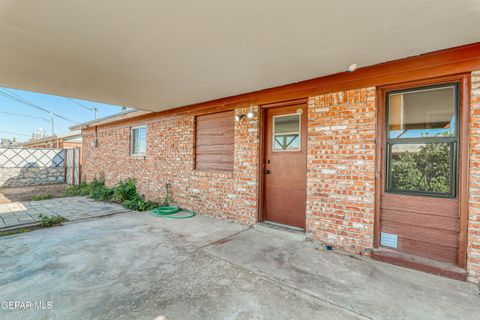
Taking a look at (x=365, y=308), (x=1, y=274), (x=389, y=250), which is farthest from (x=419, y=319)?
(x=1, y=274)

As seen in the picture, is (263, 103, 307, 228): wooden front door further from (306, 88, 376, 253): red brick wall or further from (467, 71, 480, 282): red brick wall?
(467, 71, 480, 282): red brick wall

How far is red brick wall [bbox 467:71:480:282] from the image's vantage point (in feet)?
7.38

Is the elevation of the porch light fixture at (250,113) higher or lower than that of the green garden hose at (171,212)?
higher

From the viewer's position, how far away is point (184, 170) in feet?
17.3

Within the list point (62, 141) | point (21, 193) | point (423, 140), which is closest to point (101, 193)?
point (21, 193)

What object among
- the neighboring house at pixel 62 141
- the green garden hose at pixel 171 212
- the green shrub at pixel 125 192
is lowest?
the green garden hose at pixel 171 212

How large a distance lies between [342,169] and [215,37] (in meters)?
2.34

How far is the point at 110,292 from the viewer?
2045 mm

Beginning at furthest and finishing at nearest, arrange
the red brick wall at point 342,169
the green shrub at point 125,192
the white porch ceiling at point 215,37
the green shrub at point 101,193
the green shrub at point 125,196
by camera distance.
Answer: the green shrub at point 101,193
the green shrub at point 125,192
the green shrub at point 125,196
the red brick wall at point 342,169
the white porch ceiling at point 215,37

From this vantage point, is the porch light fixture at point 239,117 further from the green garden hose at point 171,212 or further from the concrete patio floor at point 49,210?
the concrete patio floor at point 49,210

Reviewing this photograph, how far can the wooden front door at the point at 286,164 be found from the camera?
3637mm

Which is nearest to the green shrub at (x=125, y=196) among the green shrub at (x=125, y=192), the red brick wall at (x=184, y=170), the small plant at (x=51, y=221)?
the green shrub at (x=125, y=192)

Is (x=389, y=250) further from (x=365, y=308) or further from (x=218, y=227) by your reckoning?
(x=218, y=227)

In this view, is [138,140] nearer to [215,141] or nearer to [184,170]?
[184,170]
